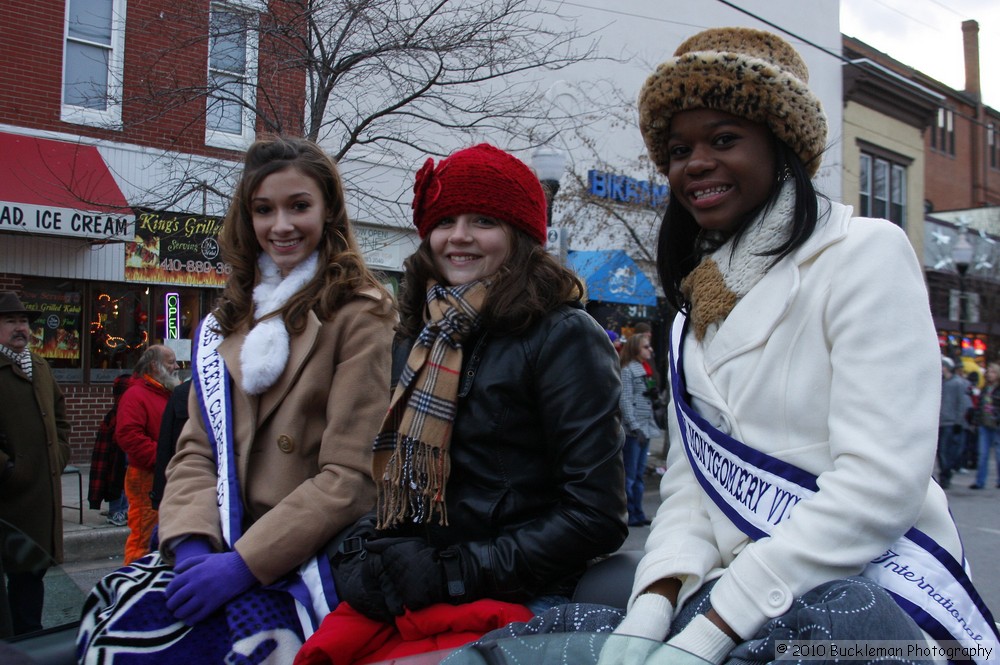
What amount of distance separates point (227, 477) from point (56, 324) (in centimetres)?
1074

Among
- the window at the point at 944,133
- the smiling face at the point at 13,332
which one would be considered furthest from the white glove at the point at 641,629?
the window at the point at 944,133

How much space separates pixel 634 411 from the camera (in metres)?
9.06

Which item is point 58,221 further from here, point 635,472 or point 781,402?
point 781,402

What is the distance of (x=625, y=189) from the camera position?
14984 mm

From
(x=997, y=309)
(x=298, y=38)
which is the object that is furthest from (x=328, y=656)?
(x=997, y=309)

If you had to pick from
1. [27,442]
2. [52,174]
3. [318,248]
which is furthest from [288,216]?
[52,174]

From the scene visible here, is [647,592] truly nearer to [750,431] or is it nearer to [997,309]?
[750,431]

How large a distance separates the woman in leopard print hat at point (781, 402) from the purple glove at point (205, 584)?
102cm

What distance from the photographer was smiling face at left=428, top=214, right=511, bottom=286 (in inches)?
89.9

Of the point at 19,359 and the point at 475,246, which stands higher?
the point at 475,246

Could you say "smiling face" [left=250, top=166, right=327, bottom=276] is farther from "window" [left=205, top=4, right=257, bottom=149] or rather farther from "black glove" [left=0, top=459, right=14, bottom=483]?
"window" [left=205, top=4, right=257, bottom=149]

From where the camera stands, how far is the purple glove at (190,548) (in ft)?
7.34

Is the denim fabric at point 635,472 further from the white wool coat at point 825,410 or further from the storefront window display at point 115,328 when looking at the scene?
the storefront window display at point 115,328

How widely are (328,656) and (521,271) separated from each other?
1066 mm
